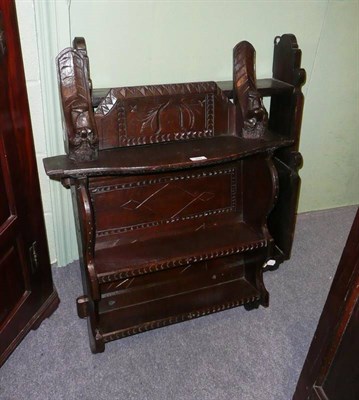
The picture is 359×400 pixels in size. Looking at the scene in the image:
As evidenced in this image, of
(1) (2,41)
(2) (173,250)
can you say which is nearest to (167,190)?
(2) (173,250)

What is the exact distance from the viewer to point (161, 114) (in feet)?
5.00

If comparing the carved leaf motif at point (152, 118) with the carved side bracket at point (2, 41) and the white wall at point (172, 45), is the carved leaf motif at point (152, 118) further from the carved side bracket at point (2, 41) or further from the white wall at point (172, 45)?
the carved side bracket at point (2, 41)

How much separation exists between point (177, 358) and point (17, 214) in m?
0.82

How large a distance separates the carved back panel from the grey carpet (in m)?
0.81

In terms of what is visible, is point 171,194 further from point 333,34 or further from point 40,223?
point 333,34

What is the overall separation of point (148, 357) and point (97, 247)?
48cm

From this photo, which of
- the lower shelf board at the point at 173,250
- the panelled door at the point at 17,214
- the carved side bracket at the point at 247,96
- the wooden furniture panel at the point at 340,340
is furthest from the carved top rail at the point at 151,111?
the wooden furniture panel at the point at 340,340

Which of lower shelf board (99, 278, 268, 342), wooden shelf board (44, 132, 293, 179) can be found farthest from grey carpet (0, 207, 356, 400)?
wooden shelf board (44, 132, 293, 179)

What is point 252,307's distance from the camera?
6.15 feet

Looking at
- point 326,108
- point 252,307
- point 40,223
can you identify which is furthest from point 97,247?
point 326,108

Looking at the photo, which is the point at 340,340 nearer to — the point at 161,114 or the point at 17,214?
the point at 161,114

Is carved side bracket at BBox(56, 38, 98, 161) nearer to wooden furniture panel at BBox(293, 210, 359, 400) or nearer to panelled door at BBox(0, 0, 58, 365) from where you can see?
panelled door at BBox(0, 0, 58, 365)

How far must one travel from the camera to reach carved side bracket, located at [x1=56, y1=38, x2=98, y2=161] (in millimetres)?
1345

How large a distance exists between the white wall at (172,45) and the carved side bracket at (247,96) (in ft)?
0.68
